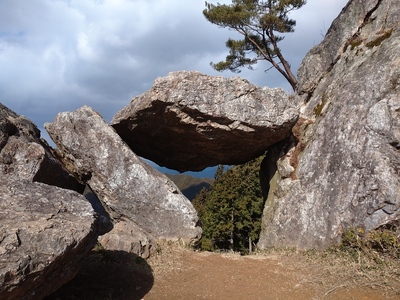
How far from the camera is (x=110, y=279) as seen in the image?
29.4 feet

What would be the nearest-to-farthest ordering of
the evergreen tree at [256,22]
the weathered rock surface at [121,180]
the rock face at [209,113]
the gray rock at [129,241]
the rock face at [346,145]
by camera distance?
the gray rock at [129,241], the rock face at [346,145], the weathered rock surface at [121,180], the rock face at [209,113], the evergreen tree at [256,22]

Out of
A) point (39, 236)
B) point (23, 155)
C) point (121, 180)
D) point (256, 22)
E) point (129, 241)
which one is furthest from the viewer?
point (256, 22)

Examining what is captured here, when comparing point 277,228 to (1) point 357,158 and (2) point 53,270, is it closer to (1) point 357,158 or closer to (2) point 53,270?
(1) point 357,158

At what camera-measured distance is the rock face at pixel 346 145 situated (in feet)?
34.2

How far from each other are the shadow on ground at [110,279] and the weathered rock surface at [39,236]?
1871 mm

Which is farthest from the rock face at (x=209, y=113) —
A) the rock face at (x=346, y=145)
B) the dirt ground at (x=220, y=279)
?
the dirt ground at (x=220, y=279)

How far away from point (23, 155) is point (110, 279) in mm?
4329

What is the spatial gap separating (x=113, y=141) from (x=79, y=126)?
1.26 metres

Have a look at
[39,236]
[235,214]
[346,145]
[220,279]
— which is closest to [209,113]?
[346,145]

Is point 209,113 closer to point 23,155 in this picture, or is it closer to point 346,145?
point 346,145

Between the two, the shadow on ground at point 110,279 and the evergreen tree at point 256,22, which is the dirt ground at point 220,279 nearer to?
the shadow on ground at point 110,279

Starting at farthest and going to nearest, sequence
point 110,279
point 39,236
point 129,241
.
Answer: point 129,241 → point 110,279 → point 39,236

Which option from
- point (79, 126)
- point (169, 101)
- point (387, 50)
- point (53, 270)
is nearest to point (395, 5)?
point (387, 50)

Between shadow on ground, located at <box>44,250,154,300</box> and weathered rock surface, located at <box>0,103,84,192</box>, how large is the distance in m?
2.89
